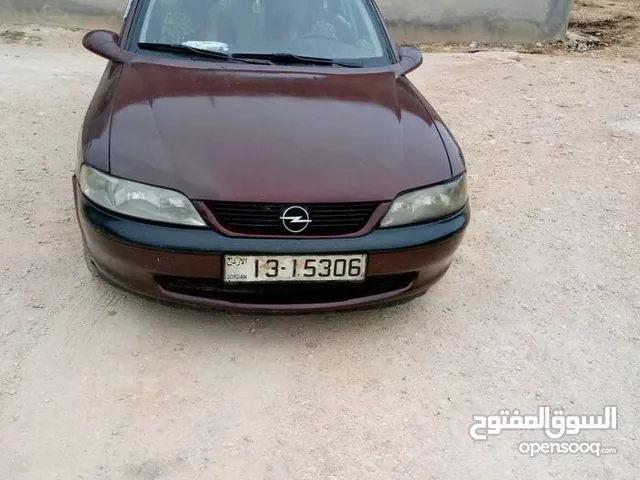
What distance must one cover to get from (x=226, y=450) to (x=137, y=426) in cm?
35

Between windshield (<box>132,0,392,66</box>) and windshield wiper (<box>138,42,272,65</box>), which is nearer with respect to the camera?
windshield wiper (<box>138,42,272,65</box>)

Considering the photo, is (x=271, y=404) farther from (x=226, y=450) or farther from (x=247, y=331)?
(x=247, y=331)

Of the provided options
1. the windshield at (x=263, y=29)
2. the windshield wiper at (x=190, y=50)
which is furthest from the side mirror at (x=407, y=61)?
the windshield wiper at (x=190, y=50)

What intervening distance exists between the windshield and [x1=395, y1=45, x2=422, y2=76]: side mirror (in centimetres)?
8

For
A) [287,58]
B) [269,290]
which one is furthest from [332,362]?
[287,58]

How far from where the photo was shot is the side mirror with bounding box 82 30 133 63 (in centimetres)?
360

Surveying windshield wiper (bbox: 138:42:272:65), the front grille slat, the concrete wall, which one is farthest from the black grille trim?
the concrete wall

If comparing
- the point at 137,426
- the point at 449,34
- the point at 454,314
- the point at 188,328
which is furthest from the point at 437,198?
the point at 449,34

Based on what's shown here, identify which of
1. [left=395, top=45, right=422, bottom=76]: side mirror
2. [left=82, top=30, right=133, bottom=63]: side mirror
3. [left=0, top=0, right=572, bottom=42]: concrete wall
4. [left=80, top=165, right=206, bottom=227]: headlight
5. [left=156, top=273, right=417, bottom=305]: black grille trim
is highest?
[left=395, top=45, right=422, bottom=76]: side mirror

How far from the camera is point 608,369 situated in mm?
3145

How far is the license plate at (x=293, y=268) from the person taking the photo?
2756mm

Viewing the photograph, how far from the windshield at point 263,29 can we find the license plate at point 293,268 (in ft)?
4.55

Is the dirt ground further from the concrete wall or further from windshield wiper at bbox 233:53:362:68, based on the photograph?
the concrete wall

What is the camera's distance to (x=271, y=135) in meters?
3.02
